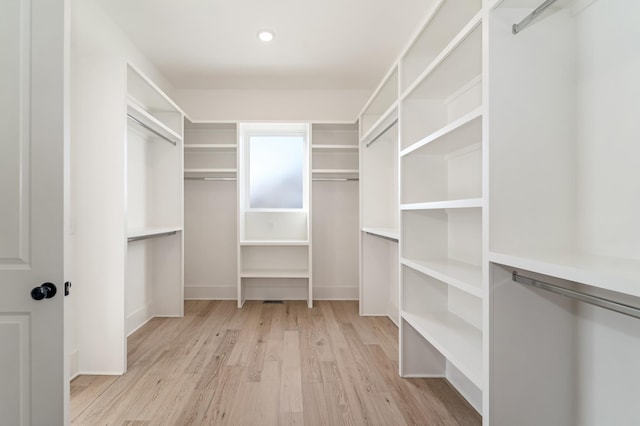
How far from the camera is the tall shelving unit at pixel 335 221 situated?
4152mm

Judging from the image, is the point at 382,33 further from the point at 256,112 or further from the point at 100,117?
the point at 100,117

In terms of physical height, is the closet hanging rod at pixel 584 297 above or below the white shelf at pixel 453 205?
below

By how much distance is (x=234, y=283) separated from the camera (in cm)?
414

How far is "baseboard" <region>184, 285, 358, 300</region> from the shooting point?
13.5 feet

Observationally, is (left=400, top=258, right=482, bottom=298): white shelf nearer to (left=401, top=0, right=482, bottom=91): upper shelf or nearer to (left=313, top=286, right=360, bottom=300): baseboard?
(left=401, top=0, right=482, bottom=91): upper shelf

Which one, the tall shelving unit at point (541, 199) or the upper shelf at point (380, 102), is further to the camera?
the upper shelf at point (380, 102)

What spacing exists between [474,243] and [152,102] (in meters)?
3.11

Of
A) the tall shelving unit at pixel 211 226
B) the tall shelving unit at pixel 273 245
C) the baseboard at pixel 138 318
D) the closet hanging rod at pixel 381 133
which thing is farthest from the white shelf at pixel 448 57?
the baseboard at pixel 138 318

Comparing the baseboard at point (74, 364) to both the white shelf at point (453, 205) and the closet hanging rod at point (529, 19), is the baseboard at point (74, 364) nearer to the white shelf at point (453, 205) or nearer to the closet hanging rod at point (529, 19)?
the white shelf at point (453, 205)

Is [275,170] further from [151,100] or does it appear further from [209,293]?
[209,293]

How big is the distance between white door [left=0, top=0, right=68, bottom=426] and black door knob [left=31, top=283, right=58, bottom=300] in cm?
1

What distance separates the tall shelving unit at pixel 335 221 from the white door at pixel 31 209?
3.04 m

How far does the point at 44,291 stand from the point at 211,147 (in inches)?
113

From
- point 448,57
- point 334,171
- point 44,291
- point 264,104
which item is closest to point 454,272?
point 448,57
